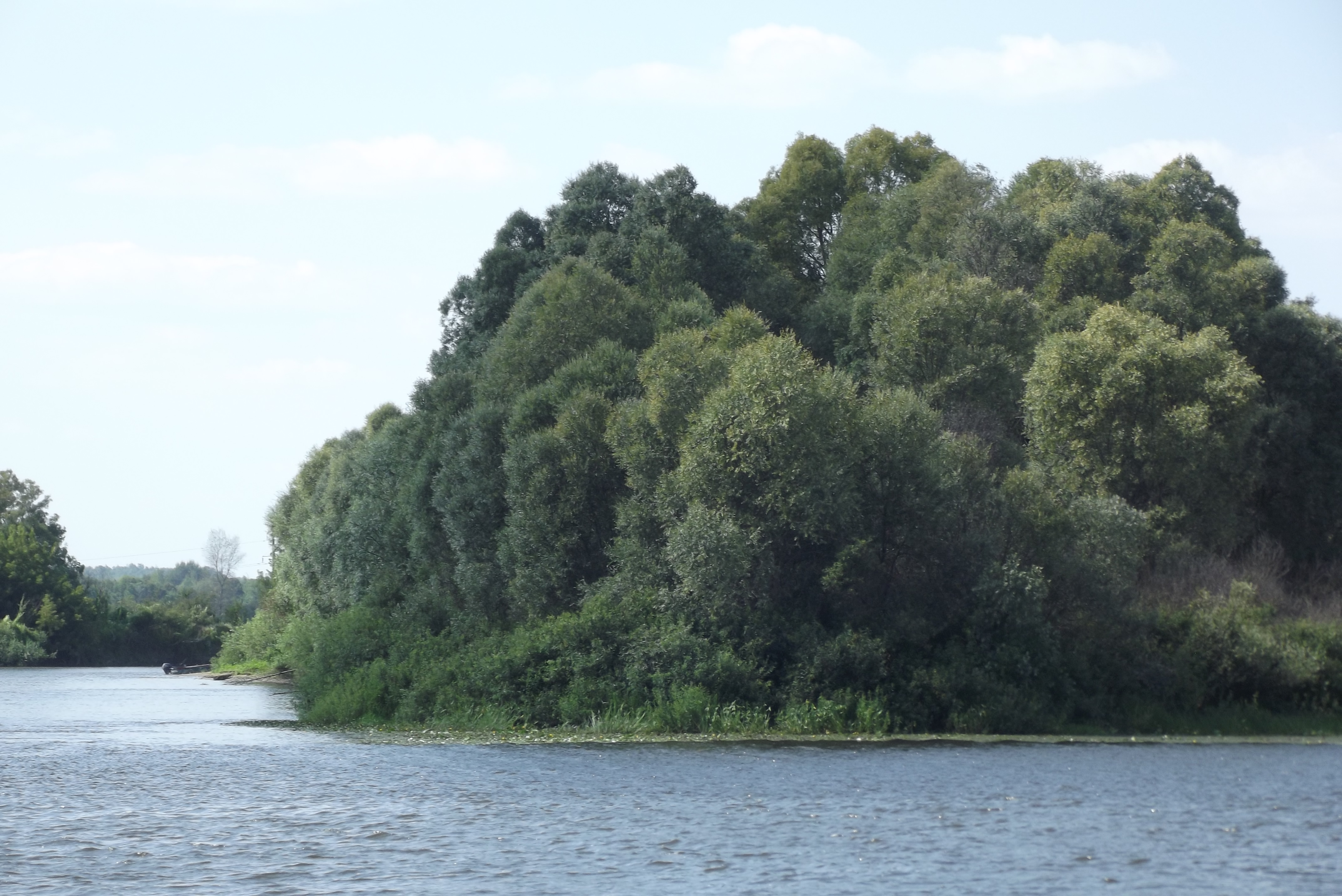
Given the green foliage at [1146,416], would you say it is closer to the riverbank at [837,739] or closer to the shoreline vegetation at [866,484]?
the shoreline vegetation at [866,484]

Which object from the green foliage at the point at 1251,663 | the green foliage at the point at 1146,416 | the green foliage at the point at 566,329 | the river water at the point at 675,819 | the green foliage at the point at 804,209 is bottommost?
the river water at the point at 675,819

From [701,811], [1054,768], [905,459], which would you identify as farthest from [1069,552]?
[701,811]

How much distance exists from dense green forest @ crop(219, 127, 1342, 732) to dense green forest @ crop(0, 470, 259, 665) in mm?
73381

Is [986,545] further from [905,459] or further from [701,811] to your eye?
[701,811]

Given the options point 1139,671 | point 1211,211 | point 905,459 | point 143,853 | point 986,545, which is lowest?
point 143,853

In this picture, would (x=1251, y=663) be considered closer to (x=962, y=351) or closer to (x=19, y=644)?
(x=962, y=351)

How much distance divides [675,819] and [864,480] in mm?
20000

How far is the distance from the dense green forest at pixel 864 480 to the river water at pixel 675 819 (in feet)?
15.8

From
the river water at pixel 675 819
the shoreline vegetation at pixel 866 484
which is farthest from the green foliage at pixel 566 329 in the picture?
the river water at pixel 675 819

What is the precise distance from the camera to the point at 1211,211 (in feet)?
235

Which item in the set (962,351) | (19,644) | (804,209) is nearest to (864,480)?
(962,351)

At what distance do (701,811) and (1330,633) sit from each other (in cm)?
2750

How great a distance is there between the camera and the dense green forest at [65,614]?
138625 millimetres

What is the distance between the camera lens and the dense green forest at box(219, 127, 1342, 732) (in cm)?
4347
